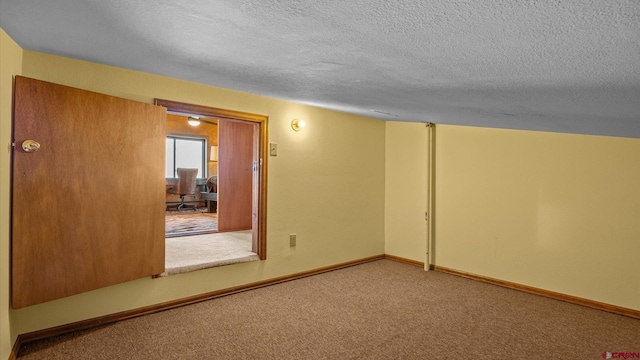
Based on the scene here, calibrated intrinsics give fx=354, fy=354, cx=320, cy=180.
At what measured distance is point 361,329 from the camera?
259 cm

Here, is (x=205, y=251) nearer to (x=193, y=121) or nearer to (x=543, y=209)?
(x=543, y=209)

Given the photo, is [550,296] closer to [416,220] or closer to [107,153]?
[416,220]

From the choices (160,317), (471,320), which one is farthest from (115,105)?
(471,320)

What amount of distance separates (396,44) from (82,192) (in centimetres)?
222

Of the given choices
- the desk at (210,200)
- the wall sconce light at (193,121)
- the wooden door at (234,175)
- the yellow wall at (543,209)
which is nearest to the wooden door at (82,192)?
the wooden door at (234,175)

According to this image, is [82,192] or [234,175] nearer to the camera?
[82,192]

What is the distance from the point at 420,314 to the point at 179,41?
2.59 m

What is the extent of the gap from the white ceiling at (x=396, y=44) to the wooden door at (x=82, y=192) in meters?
0.38

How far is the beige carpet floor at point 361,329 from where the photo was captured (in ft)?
7.39

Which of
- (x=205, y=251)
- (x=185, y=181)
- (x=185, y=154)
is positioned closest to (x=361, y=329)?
(x=205, y=251)

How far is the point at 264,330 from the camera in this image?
256 centimetres

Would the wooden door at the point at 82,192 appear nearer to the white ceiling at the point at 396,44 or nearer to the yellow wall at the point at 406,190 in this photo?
A: the white ceiling at the point at 396,44

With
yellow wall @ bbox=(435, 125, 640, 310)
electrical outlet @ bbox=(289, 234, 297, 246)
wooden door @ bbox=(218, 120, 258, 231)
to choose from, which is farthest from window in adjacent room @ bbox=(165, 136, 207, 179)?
yellow wall @ bbox=(435, 125, 640, 310)

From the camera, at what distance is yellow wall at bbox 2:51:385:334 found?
2.51 meters
